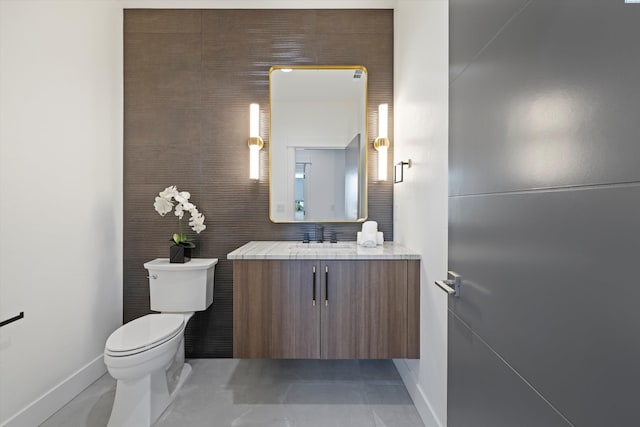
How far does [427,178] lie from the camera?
1.58m

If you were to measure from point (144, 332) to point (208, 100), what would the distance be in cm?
168

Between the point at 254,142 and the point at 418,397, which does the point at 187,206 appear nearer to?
the point at 254,142

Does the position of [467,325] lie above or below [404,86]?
below

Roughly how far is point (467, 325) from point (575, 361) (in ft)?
1.47

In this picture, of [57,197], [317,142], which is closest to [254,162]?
[317,142]

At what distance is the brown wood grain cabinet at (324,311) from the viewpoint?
1.73m

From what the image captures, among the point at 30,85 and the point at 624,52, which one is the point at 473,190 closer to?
the point at 624,52

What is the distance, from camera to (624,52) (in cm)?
47

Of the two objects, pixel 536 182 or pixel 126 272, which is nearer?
pixel 536 182

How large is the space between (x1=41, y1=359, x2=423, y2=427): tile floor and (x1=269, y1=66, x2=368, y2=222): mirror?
1085mm

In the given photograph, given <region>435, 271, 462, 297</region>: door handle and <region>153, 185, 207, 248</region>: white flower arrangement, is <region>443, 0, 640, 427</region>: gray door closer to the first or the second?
<region>435, 271, 462, 297</region>: door handle

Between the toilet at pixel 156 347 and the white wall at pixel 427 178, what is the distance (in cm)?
140

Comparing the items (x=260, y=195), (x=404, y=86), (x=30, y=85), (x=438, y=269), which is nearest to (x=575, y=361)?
(x=438, y=269)

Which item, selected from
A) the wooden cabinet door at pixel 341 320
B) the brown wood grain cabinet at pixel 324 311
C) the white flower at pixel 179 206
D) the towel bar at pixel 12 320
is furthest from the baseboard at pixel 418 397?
the towel bar at pixel 12 320
